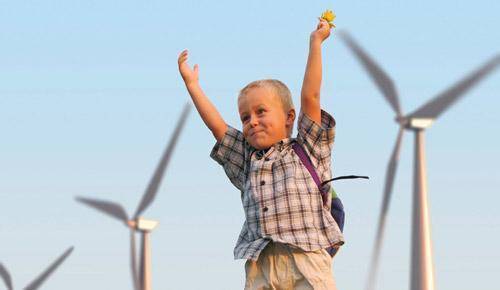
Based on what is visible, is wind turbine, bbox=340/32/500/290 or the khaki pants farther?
wind turbine, bbox=340/32/500/290

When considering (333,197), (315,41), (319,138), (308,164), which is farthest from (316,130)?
(315,41)

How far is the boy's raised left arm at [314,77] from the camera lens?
10.6m

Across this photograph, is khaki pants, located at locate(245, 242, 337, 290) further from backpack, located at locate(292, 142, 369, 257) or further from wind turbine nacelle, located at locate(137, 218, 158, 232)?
wind turbine nacelle, located at locate(137, 218, 158, 232)

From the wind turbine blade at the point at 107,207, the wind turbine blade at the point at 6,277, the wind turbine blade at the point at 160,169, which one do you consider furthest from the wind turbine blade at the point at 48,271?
the wind turbine blade at the point at 160,169

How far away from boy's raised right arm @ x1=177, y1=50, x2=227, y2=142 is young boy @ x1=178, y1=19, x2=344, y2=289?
13mm

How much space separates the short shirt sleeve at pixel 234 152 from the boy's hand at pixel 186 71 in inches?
22.9

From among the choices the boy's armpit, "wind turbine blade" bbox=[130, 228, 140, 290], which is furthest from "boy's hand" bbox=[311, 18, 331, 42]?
"wind turbine blade" bbox=[130, 228, 140, 290]

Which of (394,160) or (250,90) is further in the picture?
(394,160)

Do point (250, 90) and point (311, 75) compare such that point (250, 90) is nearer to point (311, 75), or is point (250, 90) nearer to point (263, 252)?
point (311, 75)

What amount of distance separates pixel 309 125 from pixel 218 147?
36.6 inches

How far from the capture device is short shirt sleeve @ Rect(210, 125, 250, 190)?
1115 cm

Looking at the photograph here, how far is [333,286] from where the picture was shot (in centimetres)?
1041

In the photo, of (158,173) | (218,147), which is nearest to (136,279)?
(158,173)

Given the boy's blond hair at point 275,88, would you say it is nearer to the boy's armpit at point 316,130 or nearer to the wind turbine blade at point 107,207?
the boy's armpit at point 316,130
